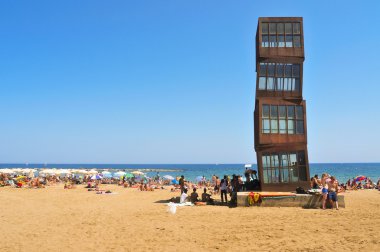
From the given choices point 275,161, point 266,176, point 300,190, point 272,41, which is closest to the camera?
point 300,190

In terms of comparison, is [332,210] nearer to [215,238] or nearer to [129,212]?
[215,238]

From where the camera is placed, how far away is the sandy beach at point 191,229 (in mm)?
10625

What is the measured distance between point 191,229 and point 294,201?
7.45 m

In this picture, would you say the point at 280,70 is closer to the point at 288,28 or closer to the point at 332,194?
the point at 288,28

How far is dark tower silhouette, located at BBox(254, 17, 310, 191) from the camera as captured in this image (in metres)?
20.3

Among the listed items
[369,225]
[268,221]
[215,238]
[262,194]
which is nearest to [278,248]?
[215,238]

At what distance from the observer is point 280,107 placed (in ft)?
67.6

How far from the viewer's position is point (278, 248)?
33.0 feet

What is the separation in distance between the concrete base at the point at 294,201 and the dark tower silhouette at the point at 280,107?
83.1 inches

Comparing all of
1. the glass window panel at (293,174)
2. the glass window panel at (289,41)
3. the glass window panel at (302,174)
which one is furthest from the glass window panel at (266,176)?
the glass window panel at (289,41)

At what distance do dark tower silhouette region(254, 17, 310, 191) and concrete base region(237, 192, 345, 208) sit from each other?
2110mm

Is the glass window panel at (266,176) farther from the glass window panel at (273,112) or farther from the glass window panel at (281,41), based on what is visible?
the glass window panel at (281,41)

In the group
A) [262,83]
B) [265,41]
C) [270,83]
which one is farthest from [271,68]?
[265,41]

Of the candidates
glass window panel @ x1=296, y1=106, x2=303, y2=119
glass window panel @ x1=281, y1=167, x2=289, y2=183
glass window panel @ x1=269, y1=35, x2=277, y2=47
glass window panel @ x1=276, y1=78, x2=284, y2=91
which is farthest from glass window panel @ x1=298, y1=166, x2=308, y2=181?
glass window panel @ x1=269, y1=35, x2=277, y2=47
